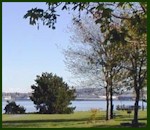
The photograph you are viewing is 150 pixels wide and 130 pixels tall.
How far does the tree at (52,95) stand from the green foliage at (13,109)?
8.18ft

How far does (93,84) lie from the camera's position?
39.5 metres

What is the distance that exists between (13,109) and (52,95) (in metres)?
4.76

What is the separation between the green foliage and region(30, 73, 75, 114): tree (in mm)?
2492

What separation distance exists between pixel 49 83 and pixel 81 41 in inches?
605

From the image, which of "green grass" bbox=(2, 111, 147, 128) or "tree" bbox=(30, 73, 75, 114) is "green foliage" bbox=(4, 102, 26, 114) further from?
"green grass" bbox=(2, 111, 147, 128)

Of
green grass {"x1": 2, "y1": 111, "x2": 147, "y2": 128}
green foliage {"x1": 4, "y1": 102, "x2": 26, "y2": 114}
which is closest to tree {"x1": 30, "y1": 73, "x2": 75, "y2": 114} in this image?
green foliage {"x1": 4, "y1": 102, "x2": 26, "y2": 114}

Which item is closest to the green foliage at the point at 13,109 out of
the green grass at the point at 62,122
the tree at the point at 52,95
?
the tree at the point at 52,95

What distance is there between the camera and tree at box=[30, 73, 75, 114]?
49.0 meters

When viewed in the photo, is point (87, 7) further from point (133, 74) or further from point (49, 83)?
point (49, 83)

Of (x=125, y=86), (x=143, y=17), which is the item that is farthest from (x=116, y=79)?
(x=143, y=17)

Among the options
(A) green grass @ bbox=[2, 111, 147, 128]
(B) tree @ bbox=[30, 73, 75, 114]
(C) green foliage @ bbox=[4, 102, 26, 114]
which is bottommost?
(A) green grass @ bbox=[2, 111, 147, 128]

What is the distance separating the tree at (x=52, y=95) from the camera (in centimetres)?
4903

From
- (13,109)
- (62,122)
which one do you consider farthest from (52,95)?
(62,122)

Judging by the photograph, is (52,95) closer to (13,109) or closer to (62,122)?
(13,109)
